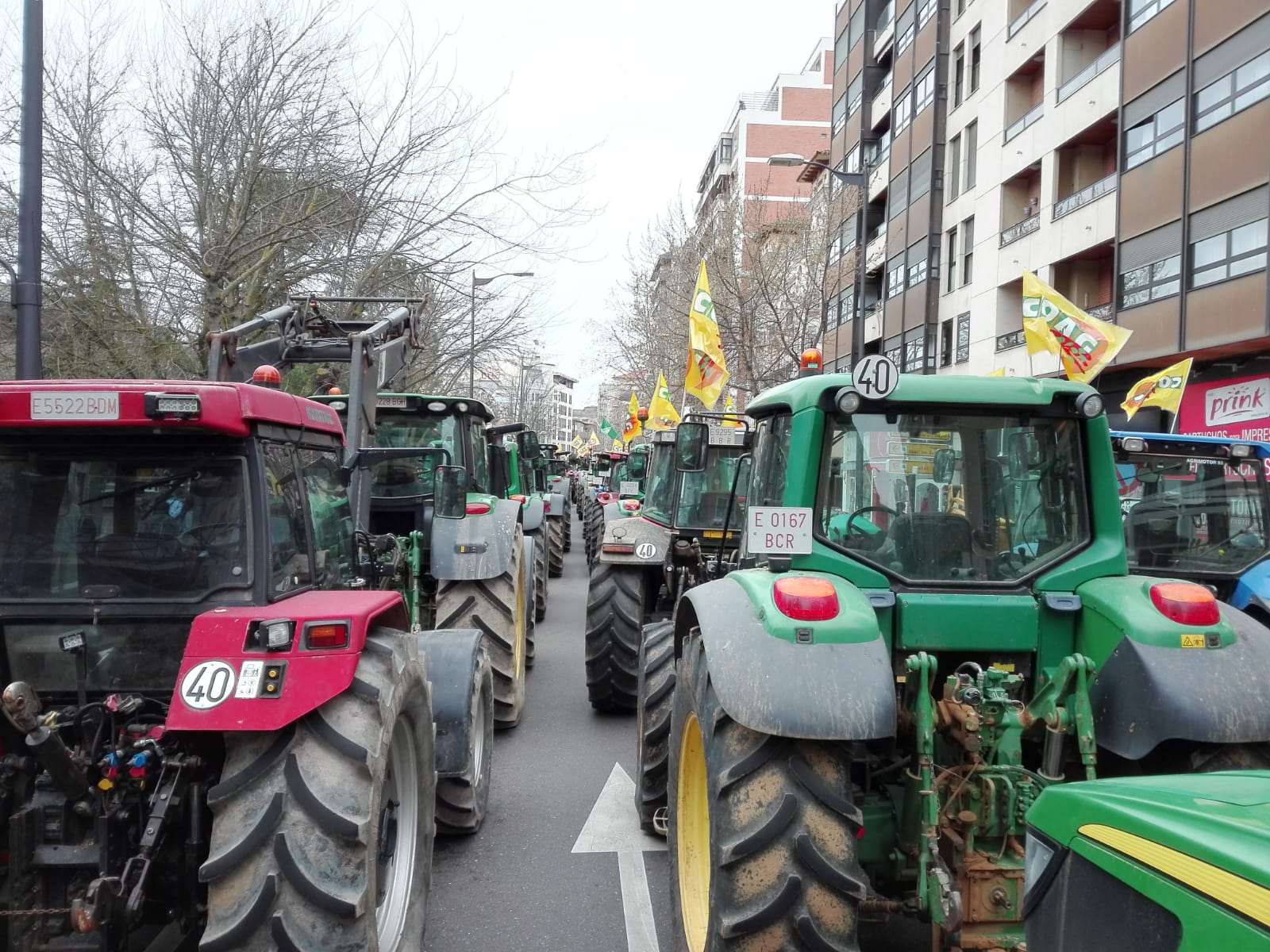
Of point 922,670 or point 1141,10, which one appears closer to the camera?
point 922,670

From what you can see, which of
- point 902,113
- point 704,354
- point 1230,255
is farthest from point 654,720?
point 902,113

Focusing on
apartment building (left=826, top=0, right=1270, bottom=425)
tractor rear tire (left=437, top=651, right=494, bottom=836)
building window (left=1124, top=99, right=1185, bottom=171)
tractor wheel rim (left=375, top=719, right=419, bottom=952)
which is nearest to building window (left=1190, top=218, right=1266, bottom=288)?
apartment building (left=826, top=0, right=1270, bottom=425)

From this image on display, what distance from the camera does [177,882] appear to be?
312 cm

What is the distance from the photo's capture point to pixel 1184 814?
1.68 metres

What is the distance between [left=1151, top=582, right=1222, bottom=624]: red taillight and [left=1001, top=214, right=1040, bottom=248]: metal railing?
2230 centimetres

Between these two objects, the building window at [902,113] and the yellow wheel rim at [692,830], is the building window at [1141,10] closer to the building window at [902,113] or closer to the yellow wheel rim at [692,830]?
the building window at [902,113]

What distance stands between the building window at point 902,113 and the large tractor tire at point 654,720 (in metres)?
29.6

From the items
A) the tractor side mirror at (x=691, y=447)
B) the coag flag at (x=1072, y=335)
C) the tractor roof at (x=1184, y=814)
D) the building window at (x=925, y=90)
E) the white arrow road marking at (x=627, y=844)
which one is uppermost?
the building window at (x=925, y=90)

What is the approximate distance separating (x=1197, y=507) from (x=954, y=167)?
23722 mm

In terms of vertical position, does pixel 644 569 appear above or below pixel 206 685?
below

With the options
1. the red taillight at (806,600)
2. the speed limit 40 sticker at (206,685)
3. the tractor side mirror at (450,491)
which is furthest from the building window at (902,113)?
the speed limit 40 sticker at (206,685)

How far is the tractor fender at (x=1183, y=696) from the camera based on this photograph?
10.4 feet

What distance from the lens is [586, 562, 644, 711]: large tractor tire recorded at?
7703 millimetres

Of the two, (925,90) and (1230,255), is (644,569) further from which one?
(925,90)
